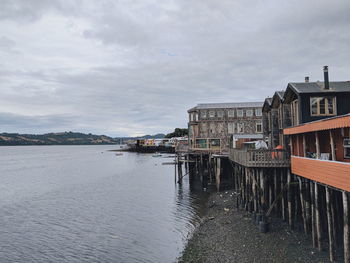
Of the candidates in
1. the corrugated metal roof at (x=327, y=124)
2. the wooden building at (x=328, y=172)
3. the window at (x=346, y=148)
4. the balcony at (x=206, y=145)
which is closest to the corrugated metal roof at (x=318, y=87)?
the wooden building at (x=328, y=172)

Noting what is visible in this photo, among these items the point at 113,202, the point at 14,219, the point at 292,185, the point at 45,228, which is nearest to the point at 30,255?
the point at 45,228

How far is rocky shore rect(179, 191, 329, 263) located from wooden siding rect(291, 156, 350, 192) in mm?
3845

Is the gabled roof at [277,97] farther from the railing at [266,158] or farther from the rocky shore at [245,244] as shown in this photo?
the rocky shore at [245,244]

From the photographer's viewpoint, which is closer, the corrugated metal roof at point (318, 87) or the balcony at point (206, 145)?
the corrugated metal roof at point (318, 87)

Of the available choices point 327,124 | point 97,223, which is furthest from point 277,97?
point 97,223

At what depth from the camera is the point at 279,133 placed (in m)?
30.2

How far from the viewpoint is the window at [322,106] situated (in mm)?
21453

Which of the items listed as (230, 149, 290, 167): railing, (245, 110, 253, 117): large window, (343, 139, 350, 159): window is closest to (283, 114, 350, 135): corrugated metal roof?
(343, 139, 350, 159): window

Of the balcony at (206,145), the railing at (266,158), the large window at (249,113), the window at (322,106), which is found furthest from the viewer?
the large window at (249,113)

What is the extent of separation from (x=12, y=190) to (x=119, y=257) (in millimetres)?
34790

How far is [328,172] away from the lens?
1437 cm

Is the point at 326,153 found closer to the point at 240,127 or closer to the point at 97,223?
the point at 97,223

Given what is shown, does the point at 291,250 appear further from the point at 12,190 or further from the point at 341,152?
the point at 12,190

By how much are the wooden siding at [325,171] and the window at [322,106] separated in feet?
16.0
